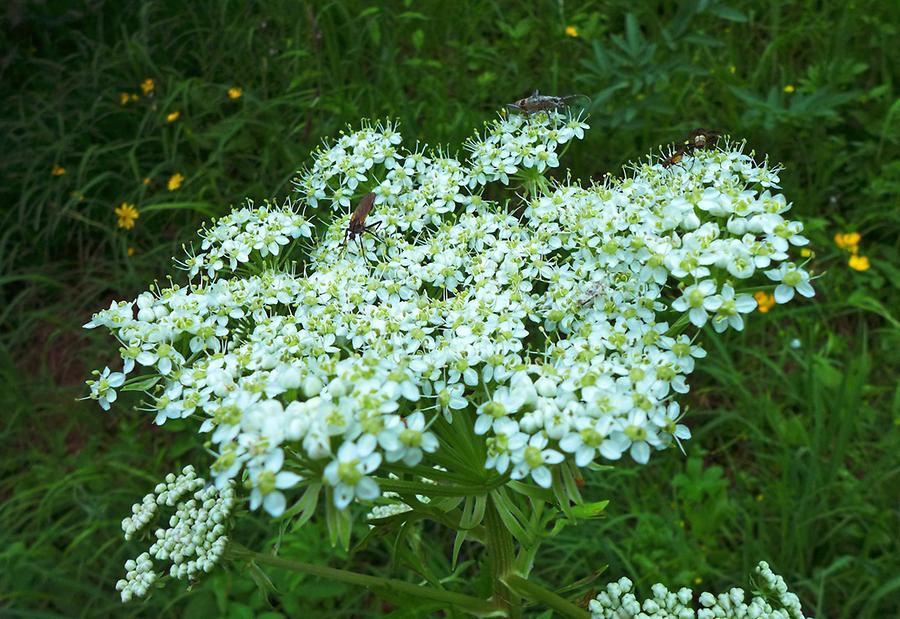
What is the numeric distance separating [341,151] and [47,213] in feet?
11.4

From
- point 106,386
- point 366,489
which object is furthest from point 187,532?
A: point 366,489

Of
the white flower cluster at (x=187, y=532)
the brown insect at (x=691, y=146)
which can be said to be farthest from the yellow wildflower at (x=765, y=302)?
the white flower cluster at (x=187, y=532)

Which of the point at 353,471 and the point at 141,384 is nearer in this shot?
the point at 353,471

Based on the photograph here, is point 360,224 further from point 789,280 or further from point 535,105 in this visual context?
point 789,280

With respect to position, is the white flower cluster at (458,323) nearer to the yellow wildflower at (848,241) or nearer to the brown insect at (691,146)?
the brown insect at (691,146)

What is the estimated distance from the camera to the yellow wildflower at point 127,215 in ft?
15.4

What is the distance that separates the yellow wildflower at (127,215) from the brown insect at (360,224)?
2.84m

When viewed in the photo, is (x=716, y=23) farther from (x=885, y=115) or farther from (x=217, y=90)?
(x=217, y=90)

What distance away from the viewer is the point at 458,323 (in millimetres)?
1883

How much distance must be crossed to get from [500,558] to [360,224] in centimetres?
96

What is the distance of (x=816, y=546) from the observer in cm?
337

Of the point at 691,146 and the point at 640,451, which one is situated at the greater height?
the point at 691,146

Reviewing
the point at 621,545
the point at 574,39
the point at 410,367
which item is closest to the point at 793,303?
the point at 621,545

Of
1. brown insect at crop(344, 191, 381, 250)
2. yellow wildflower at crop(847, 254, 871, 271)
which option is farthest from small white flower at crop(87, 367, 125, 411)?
yellow wildflower at crop(847, 254, 871, 271)
